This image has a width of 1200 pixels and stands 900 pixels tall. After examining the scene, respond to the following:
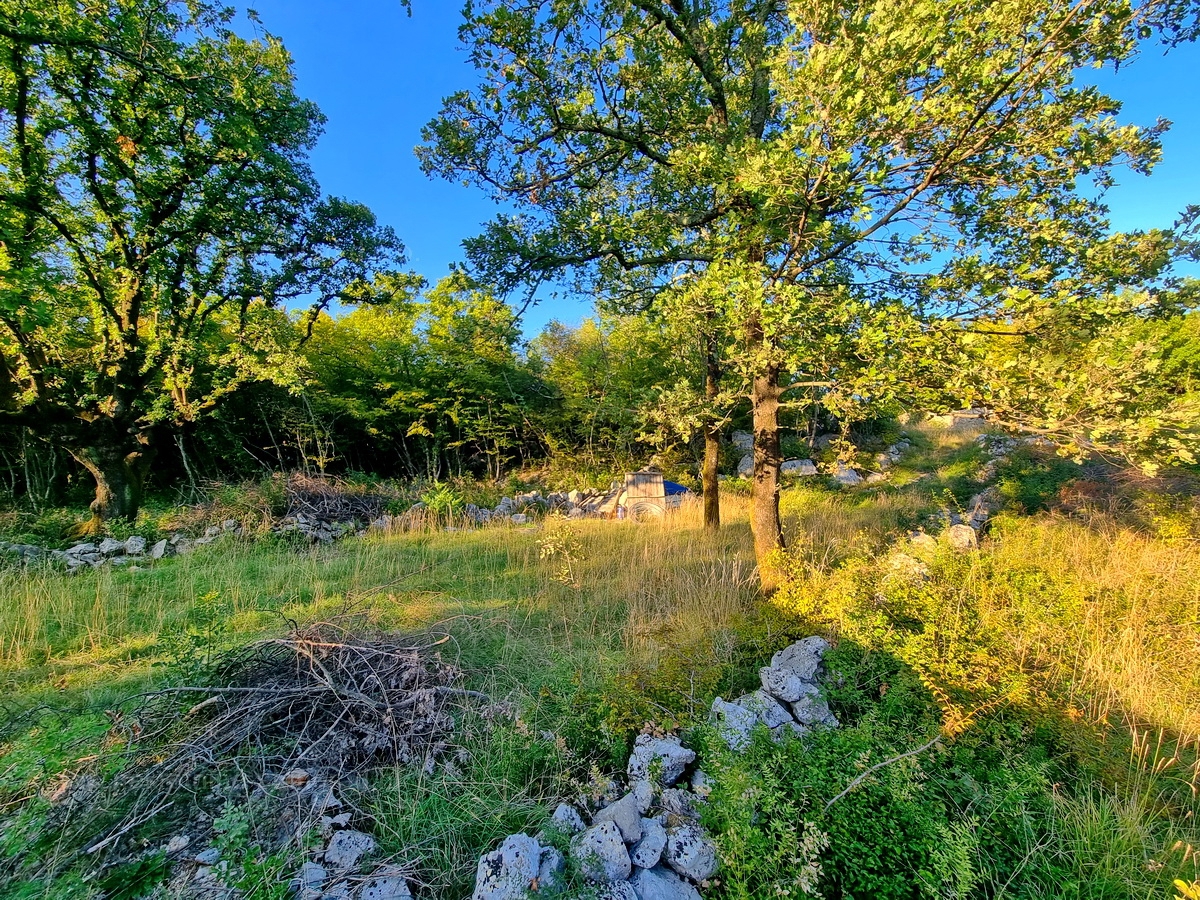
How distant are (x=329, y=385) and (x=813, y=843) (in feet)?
45.4

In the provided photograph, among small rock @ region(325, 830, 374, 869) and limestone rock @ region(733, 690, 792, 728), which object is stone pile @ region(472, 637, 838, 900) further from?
small rock @ region(325, 830, 374, 869)

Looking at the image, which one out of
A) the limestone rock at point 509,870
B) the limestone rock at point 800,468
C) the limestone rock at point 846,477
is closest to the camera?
the limestone rock at point 509,870

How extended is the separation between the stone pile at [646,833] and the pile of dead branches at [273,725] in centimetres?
96

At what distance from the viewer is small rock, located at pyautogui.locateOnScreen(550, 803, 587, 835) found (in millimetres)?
2096

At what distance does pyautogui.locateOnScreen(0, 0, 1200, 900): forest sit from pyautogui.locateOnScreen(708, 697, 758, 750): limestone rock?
4cm

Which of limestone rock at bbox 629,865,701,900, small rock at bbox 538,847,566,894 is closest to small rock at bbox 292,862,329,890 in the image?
small rock at bbox 538,847,566,894

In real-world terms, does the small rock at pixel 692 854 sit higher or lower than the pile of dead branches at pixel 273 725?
lower

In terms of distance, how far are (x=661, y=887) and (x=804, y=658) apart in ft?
6.07

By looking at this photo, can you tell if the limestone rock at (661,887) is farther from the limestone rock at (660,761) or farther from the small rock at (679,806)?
the limestone rock at (660,761)

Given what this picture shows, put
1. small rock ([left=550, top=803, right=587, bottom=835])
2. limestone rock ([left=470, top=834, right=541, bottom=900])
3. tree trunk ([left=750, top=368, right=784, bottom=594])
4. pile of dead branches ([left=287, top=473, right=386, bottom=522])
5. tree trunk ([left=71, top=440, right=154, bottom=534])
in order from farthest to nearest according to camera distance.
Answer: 1. pile of dead branches ([left=287, top=473, right=386, bottom=522])
2. tree trunk ([left=71, top=440, right=154, bottom=534])
3. tree trunk ([left=750, top=368, right=784, bottom=594])
4. small rock ([left=550, top=803, right=587, bottom=835])
5. limestone rock ([left=470, top=834, right=541, bottom=900])

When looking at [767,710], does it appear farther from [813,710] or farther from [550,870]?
[550,870]

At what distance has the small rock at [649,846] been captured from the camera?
6.39 ft

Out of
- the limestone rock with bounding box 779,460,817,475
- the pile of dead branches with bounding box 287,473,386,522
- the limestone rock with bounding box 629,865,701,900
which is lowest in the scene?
the limestone rock with bounding box 629,865,701,900

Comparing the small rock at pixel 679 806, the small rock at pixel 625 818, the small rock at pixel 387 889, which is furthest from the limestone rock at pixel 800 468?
the small rock at pixel 387 889
